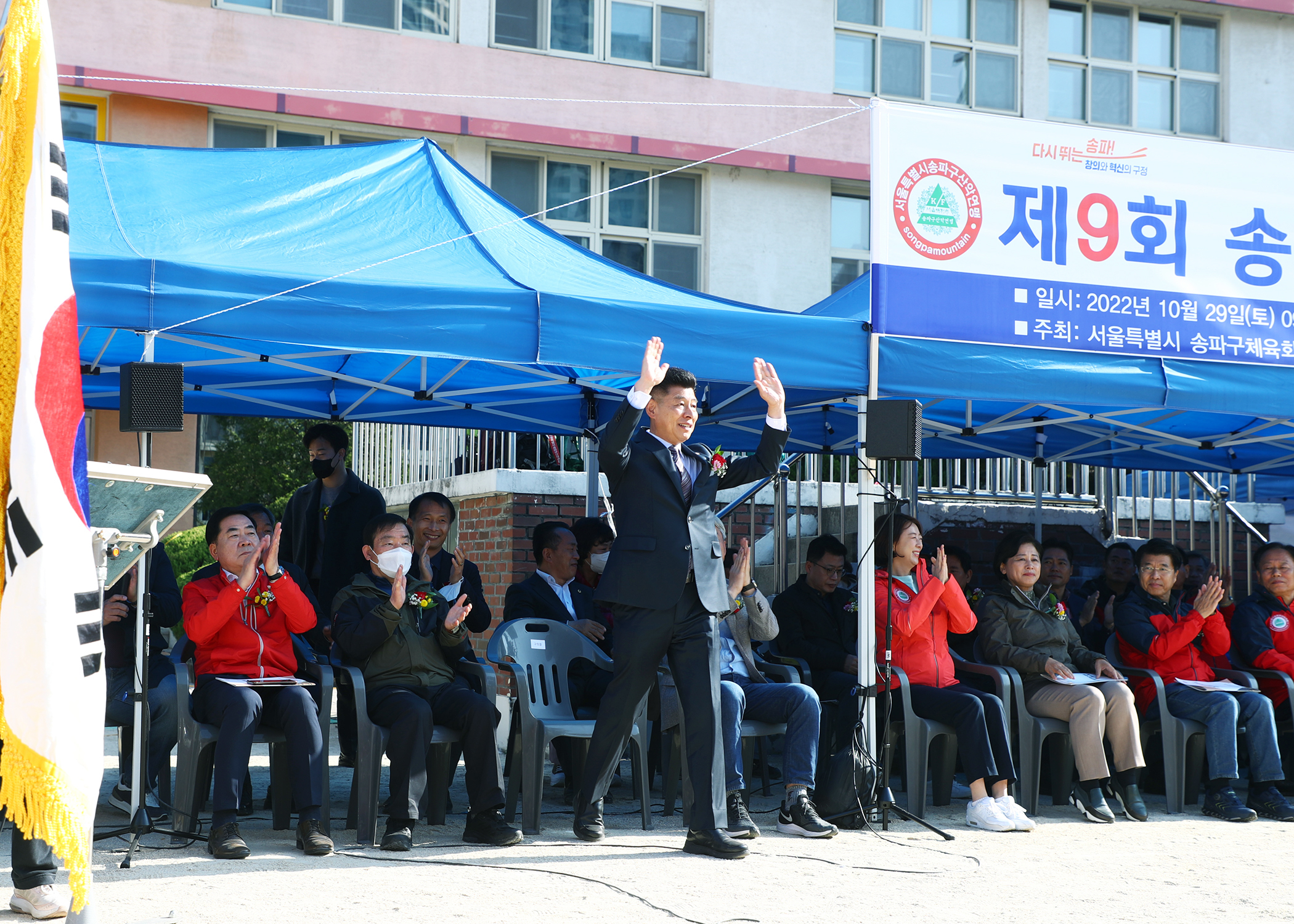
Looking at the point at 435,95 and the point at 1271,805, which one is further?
the point at 435,95

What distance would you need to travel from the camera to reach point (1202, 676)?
7.25 meters

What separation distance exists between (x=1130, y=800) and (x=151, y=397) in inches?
194

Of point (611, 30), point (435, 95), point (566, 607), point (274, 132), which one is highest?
point (611, 30)

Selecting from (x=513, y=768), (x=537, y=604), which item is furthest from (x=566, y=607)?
(x=513, y=768)

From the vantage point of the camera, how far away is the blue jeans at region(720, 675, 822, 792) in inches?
227

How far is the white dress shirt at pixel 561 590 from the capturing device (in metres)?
7.07

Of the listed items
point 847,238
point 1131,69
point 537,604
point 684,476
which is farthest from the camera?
point 1131,69

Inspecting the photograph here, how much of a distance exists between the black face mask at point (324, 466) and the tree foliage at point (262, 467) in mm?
13028

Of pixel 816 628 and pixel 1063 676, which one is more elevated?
pixel 816 628

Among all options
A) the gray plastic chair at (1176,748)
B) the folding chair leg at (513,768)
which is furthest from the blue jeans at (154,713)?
the gray plastic chair at (1176,748)

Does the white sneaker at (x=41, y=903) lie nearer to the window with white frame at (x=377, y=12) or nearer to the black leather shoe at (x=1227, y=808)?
the black leather shoe at (x=1227, y=808)

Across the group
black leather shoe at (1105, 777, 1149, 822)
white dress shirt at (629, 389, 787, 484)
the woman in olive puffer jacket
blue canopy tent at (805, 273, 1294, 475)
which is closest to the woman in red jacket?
the woman in olive puffer jacket

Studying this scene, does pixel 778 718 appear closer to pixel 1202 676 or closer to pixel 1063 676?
pixel 1063 676

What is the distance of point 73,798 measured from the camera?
303 centimetres
